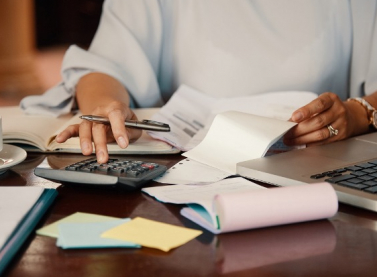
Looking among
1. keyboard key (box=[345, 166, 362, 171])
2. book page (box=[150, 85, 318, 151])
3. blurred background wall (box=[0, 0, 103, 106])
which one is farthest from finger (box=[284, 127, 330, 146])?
blurred background wall (box=[0, 0, 103, 106])

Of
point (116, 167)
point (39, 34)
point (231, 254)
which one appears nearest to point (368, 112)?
point (116, 167)

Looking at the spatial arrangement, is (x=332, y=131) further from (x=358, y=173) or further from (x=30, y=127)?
(x=30, y=127)

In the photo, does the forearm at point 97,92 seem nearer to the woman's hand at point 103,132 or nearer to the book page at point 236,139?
the woman's hand at point 103,132

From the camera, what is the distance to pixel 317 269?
0.65 metres

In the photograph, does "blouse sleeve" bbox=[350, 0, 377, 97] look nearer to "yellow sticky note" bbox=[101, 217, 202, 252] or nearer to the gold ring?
the gold ring

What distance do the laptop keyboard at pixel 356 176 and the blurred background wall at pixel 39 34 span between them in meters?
4.60

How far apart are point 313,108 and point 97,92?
18.0 inches

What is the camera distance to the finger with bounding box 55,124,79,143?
1.10m

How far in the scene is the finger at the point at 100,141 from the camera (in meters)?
0.96

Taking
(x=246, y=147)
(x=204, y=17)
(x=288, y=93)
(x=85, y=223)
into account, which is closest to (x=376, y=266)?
(x=85, y=223)

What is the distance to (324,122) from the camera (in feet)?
3.94

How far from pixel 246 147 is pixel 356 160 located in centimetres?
18

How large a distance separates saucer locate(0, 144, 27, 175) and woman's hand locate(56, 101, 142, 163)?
7cm

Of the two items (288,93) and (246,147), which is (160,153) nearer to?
(246,147)
